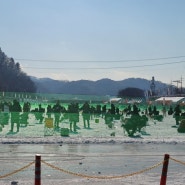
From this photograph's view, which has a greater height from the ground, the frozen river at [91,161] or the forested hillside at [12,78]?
the forested hillside at [12,78]

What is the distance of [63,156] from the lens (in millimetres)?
19734

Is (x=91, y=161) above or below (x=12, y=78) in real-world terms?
below

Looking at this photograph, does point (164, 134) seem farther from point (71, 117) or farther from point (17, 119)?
point (17, 119)

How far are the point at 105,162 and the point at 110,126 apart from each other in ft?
55.5

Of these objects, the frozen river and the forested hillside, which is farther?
the forested hillside

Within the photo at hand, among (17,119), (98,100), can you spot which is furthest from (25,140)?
(98,100)

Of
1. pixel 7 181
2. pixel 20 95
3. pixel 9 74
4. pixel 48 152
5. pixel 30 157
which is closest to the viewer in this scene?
pixel 7 181

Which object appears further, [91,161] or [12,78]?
[12,78]

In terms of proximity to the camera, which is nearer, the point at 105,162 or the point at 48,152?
the point at 105,162

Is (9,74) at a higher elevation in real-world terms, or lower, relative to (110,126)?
higher

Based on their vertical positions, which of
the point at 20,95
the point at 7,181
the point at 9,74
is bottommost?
the point at 7,181

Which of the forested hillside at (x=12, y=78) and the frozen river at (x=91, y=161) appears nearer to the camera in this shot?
the frozen river at (x=91, y=161)

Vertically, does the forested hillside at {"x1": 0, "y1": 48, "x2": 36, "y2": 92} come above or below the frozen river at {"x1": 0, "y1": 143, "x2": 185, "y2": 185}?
above

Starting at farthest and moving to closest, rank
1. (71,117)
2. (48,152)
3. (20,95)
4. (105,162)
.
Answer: (20,95) → (71,117) → (48,152) → (105,162)
